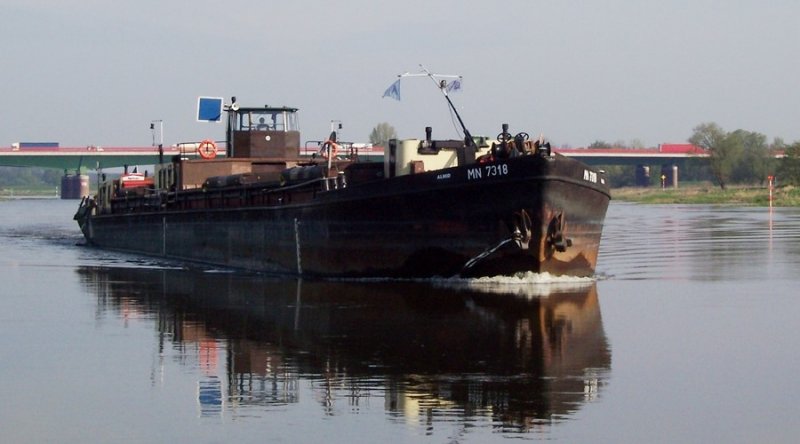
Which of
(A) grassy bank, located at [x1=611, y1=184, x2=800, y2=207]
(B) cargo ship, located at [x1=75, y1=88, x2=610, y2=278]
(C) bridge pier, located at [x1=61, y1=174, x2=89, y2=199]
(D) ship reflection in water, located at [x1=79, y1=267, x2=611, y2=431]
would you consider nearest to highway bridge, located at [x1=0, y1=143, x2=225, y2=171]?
(C) bridge pier, located at [x1=61, y1=174, x2=89, y2=199]

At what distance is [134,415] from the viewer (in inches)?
537

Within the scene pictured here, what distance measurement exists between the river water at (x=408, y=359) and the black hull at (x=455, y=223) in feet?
1.89

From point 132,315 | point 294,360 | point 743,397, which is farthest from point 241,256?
point 743,397

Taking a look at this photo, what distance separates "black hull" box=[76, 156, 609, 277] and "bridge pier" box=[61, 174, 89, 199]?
130m

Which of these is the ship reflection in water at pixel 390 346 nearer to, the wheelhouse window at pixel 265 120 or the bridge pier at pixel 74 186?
the wheelhouse window at pixel 265 120

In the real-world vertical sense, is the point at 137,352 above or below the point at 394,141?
below

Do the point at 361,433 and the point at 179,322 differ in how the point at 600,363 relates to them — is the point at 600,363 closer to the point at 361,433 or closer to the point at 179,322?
the point at 361,433

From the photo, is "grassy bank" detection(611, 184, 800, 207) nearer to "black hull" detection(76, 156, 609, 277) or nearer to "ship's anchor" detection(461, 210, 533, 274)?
"black hull" detection(76, 156, 609, 277)

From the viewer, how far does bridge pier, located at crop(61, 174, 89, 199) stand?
157 metres

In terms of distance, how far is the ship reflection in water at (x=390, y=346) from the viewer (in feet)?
46.6

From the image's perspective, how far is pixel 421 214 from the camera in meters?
26.7

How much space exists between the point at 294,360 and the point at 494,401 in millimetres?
4058

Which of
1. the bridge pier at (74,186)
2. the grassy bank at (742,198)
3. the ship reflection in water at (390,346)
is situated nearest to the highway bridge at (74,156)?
the bridge pier at (74,186)

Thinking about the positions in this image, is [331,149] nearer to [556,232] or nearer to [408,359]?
[556,232]
